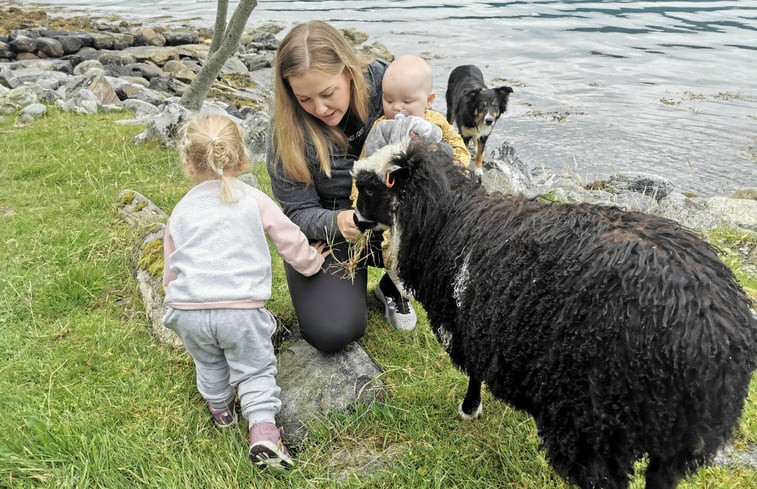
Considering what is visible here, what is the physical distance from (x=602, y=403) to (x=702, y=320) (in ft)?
1.56

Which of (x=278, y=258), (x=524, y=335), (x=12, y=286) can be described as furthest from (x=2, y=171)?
(x=524, y=335)

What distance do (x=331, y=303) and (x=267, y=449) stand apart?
1.08m

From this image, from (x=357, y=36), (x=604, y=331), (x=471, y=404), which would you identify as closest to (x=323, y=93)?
(x=471, y=404)

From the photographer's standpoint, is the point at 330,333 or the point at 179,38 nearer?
the point at 330,333

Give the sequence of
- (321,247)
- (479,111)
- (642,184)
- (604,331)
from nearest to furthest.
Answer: (604,331) < (321,247) < (642,184) < (479,111)

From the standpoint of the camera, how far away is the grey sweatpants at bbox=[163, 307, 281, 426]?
279 cm

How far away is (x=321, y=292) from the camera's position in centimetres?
368

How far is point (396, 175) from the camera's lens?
294 cm

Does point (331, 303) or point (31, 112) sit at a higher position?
point (331, 303)

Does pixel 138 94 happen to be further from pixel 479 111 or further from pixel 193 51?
pixel 193 51

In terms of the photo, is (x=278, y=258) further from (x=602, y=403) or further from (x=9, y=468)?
(x=602, y=403)

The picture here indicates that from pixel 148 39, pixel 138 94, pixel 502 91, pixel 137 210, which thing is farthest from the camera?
pixel 148 39

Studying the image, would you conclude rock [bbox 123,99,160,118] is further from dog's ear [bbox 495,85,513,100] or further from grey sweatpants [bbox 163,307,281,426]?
grey sweatpants [bbox 163,307,281,426]

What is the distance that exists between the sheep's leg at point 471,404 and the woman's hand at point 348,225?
113cm
